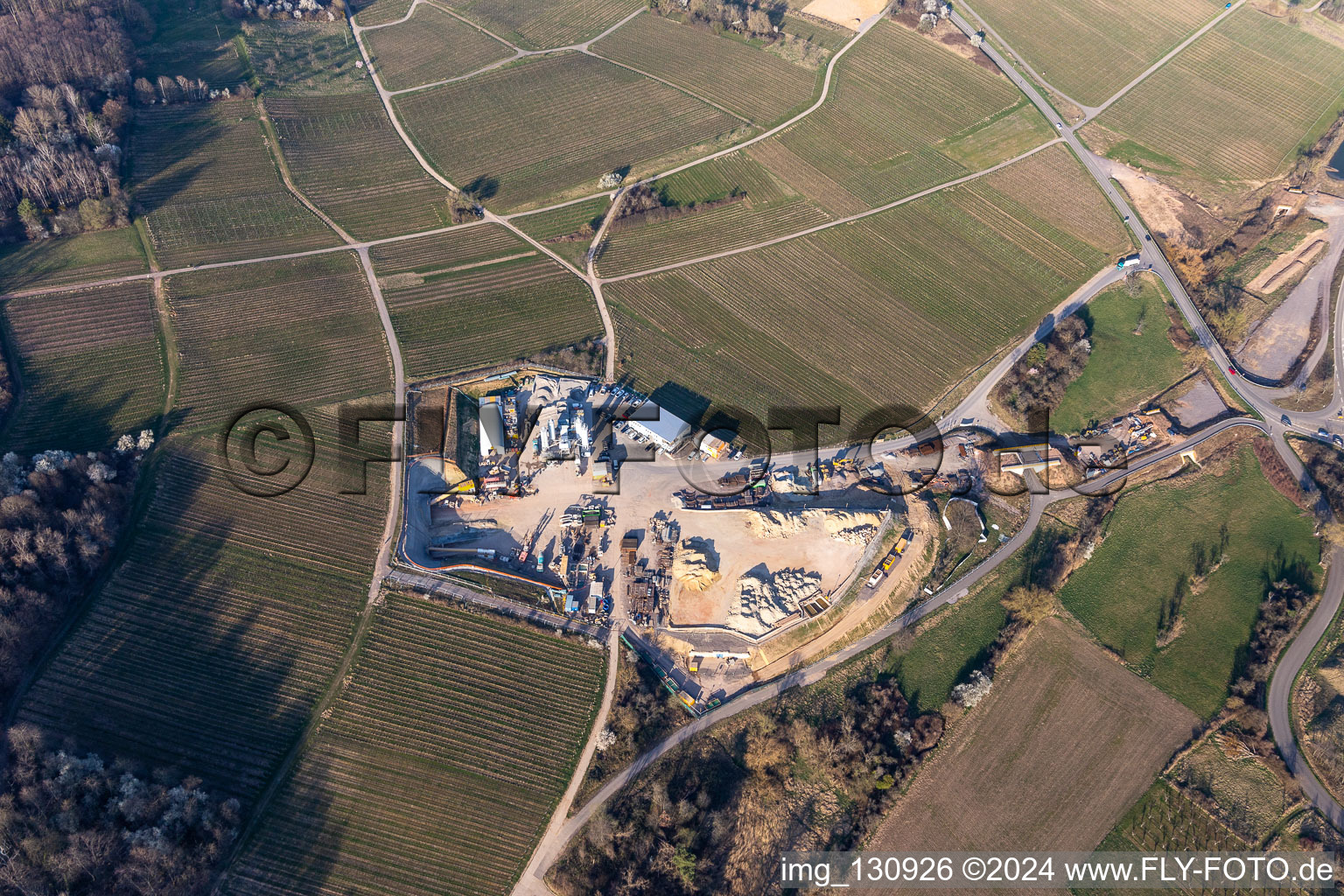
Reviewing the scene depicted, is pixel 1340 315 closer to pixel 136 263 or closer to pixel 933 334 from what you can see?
pixel 933 334

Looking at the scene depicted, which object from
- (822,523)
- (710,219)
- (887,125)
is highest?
(887,125)

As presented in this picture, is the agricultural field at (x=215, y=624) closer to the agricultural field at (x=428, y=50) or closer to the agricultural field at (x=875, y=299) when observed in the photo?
the agricultural field at (x=875, y=299)

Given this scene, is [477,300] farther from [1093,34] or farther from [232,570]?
[1093,34]

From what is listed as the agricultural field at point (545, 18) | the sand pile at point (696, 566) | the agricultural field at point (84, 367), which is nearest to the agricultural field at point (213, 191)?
the agricultural field at point (84, 367)

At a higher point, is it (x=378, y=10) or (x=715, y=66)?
(x=715, y=66)

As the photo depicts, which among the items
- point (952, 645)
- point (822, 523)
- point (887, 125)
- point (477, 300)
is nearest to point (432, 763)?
point (822, 523)

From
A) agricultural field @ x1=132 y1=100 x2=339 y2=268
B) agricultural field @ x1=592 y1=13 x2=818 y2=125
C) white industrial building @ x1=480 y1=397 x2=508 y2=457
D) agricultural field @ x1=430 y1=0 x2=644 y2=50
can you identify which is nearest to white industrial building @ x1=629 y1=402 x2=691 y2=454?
white industrial building @ x1=480 y1=397 x2=508 y2=457

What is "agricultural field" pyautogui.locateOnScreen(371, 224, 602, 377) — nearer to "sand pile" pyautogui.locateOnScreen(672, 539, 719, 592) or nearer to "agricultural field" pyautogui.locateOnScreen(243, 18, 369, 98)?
"sand pile" pyautogui.locateOnScreen(672, 539, 719, 592)
